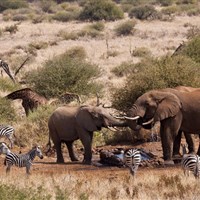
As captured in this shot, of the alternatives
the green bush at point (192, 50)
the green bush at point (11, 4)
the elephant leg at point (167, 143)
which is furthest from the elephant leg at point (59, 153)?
the green bush at point (11, 4)

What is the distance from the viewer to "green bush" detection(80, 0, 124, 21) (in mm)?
56875

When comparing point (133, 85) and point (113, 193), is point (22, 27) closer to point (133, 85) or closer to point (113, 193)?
point (133, 85)

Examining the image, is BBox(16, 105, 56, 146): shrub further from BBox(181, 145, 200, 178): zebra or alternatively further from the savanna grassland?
BBox(181, 145, 200, 178): zebra

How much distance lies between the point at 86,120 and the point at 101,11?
41696 millimetres

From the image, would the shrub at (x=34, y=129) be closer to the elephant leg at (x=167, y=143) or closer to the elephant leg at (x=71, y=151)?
the elephant leg at (x=71, y=151)

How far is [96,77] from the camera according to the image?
27594 mm

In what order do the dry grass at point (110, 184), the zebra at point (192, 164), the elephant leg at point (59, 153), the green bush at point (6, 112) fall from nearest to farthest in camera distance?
the dry grass at point (110, 184) → the zebra at point (192, 164) → the elephant leg at point (59, 153) → the green bush at point (6, 112)

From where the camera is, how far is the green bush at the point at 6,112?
20.4 metres

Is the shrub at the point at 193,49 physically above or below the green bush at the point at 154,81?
below

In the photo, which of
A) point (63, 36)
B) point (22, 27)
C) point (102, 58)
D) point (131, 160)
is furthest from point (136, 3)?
point (131, 160)

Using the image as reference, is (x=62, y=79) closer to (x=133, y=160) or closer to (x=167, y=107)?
(x=167, y=107)

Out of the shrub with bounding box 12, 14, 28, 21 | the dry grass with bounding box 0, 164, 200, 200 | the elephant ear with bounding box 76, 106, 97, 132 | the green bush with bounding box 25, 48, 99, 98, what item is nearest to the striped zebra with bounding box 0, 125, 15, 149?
the elephant ear with bounding box 76, 106, 97, 132

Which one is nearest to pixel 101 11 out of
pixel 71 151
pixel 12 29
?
pixel 12 29

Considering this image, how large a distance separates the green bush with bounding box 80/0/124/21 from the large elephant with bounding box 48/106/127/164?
40814 mm
